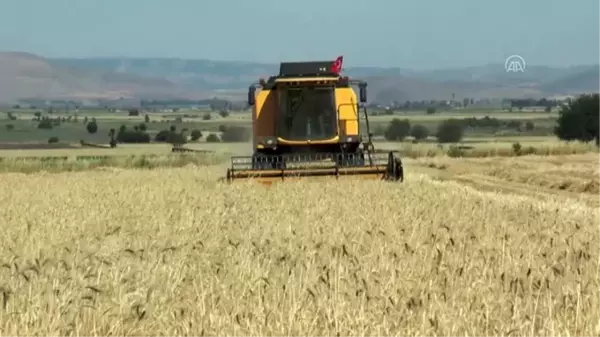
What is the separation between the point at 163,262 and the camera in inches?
268

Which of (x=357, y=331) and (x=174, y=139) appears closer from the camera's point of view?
(x=357, y=331)

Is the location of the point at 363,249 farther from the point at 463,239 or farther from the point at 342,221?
the point at 342,221

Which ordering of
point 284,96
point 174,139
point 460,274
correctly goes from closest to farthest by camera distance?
point 460,274 < point 284,96 < point 174,139

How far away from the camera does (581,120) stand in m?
59.3

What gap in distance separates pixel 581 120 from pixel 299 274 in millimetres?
55752

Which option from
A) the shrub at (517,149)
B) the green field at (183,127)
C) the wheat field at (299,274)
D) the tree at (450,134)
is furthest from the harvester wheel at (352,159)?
the tree at (450,134)

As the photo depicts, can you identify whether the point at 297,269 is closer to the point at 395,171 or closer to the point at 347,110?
the point at 395,171

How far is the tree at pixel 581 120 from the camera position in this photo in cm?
5859

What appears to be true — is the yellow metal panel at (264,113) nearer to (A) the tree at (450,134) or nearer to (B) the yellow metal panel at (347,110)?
(B) the yellow metal panel at (347,110)

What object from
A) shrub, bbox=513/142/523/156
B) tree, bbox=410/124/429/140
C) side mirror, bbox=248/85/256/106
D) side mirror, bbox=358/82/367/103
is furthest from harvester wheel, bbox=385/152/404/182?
tree, bbox=410/124/429/140

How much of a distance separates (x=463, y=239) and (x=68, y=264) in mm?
3182

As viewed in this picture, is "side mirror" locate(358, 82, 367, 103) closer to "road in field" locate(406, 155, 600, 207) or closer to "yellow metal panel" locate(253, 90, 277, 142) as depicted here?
"yellow metal panel" locate(253, 90, 277, 142)

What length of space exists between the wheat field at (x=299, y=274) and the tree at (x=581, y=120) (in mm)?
49501

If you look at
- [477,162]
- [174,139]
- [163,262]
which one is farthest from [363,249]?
[174,139]
